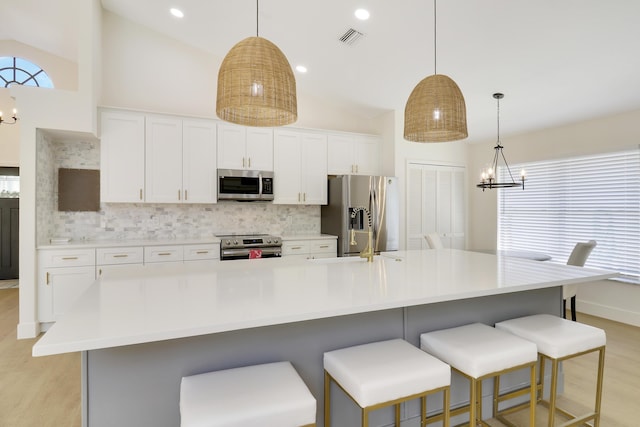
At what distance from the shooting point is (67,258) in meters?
3.58

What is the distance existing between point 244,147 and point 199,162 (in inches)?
23.1

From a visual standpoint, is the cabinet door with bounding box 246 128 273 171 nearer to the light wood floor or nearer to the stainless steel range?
→ the stainless steel range

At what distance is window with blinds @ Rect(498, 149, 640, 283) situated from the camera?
392 centimetres

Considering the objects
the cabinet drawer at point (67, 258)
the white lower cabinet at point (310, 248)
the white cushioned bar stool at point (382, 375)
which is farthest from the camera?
the white lower cabinet at point (310, 248)

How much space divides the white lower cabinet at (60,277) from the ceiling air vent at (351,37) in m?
3.46

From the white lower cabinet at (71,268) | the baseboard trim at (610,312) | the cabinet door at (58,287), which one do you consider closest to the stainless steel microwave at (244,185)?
the white lower cabinet at (71,268)

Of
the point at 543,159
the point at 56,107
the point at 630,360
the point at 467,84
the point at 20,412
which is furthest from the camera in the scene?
the point at 543,159

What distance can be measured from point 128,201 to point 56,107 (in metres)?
1.15

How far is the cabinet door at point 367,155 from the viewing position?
199 inches

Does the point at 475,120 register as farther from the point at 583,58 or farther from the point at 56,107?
the point at 56,107

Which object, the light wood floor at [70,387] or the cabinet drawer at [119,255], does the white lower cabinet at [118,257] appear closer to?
the cabinet drawer at [119,255]

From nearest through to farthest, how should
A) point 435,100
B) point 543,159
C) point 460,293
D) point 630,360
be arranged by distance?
point 460,293, point 435,100, point 630,360, point 543,159

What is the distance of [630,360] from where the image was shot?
2949 millimetres

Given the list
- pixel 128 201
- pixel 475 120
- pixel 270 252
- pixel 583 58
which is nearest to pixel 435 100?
pixel 583 58
